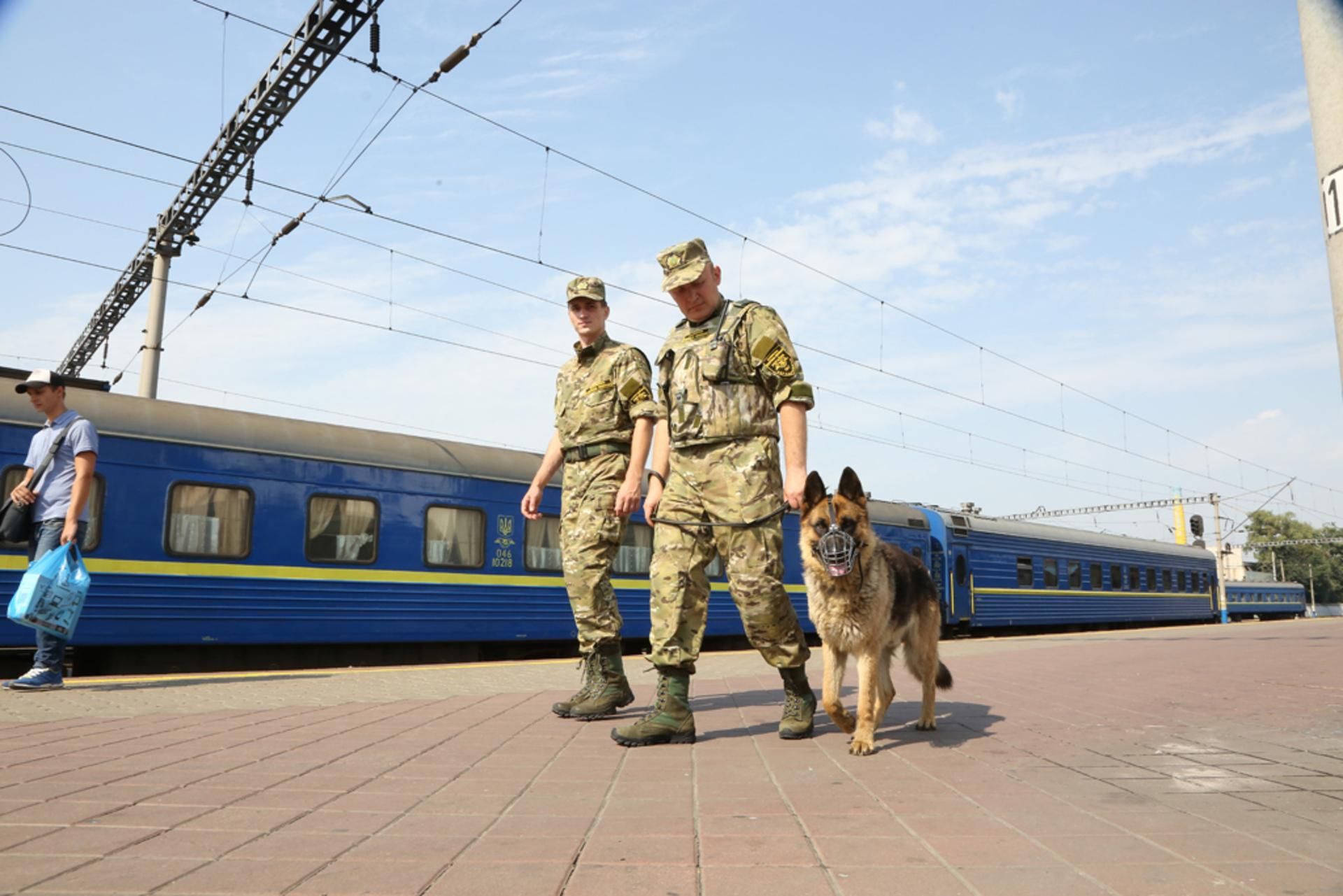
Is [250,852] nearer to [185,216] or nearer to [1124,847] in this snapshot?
[1124,847]

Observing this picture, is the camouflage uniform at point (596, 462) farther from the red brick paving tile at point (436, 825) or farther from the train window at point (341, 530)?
the train window at point (341, 530)

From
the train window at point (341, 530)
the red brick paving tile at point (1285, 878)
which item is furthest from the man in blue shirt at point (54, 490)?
the red brick paving tile at point (1285, 878)

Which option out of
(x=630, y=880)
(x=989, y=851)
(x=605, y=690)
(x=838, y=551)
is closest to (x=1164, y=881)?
(x=989, y=851)

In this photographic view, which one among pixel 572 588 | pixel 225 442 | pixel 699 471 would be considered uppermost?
pixel 225 442

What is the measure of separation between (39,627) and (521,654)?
7103 millimetres

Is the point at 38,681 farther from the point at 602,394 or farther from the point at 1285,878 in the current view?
the point at 1285,878

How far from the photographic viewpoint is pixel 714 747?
437 cm

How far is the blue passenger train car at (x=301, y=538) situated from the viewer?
9.11 m

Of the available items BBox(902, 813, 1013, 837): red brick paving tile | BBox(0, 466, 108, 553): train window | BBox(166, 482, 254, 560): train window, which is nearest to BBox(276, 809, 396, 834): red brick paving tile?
BBox(902, 813, 1013, 837): red brick paving tile

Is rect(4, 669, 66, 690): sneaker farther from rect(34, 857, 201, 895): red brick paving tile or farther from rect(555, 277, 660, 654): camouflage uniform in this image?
rect(34, 857, 201, 895): red brick paving tile

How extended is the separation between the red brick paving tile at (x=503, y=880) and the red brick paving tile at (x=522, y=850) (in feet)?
0.13

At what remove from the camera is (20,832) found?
2.58 metres

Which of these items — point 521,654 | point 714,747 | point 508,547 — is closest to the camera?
point 714,747

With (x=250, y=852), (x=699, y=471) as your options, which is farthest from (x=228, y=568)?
(x=250, y=852)
